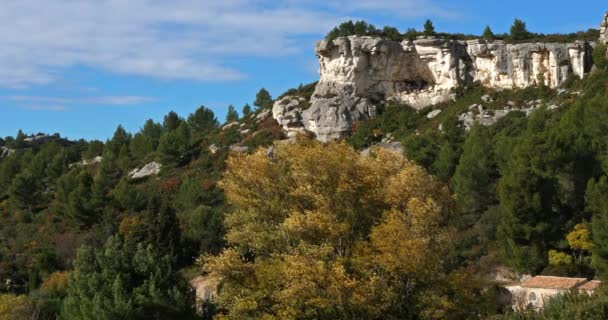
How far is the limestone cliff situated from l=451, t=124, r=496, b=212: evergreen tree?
87.1 feet

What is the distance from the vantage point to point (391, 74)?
69062 mm

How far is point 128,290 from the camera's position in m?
22.9

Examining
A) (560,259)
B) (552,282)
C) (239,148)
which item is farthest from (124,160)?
(552,282)

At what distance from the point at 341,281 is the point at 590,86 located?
136 feet

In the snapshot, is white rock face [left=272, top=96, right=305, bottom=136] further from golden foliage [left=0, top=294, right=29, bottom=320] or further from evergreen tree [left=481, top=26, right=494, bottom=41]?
golden foliage [left=0, top=294, right=29, bottom=320]

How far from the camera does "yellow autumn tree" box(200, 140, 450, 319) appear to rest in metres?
16.2

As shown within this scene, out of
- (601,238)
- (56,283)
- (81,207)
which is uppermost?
(81,207)

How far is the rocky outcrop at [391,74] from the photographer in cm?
6266

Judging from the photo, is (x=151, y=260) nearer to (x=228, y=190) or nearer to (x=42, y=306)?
(x=228, y=190)

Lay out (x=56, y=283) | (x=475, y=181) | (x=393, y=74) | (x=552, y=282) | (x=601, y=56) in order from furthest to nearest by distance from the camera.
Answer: (x=393, y=74) < (x=601, y=56) < (x=475, y=181) < (x=56, y=283) < (x=552, y=282)

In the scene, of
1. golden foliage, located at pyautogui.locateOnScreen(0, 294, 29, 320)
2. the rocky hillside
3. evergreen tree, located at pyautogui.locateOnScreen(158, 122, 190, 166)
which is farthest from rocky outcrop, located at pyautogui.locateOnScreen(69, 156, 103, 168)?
golden foliage, located at pyautogui.locateOnScreen(0, 294, 29, 320)

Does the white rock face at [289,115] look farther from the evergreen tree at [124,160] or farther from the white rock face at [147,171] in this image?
the evergreen tree at [124,160]

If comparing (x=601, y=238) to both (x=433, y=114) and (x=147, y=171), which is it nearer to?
(x=433, y=114)

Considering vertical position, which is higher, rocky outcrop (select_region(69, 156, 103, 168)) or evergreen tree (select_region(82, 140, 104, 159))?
evergreen tree (select_region(82, 140, 104, 159))
